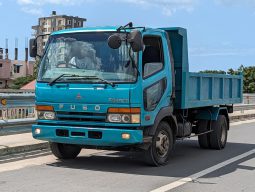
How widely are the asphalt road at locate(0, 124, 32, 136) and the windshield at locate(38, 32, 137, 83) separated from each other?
2410mm

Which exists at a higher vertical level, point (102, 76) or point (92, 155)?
point (102, 76)

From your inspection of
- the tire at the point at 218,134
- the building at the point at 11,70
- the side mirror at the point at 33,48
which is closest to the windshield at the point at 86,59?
the side mirror at the point at 33,48

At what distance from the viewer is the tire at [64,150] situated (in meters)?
9.29

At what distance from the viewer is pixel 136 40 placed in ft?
25.3

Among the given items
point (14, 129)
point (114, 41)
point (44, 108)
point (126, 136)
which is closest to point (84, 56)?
point (114, 41)

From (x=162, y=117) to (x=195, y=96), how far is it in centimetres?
199

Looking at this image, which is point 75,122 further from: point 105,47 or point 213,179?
point 213,179

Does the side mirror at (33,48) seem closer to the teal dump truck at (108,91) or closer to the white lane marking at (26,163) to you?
the teal dump truck at (108,91)

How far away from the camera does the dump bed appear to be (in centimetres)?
966

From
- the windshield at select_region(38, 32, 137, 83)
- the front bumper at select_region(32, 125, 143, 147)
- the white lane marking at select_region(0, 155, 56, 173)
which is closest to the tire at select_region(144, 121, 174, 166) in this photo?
the front bumper at select_region(32, 125, 143, 147)

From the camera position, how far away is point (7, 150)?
32.0 feet

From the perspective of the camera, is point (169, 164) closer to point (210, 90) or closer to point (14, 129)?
point (210, 90)

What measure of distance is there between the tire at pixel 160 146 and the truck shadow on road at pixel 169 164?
0.45 ft

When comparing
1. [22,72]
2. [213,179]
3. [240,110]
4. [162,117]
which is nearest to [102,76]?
[162,117]
